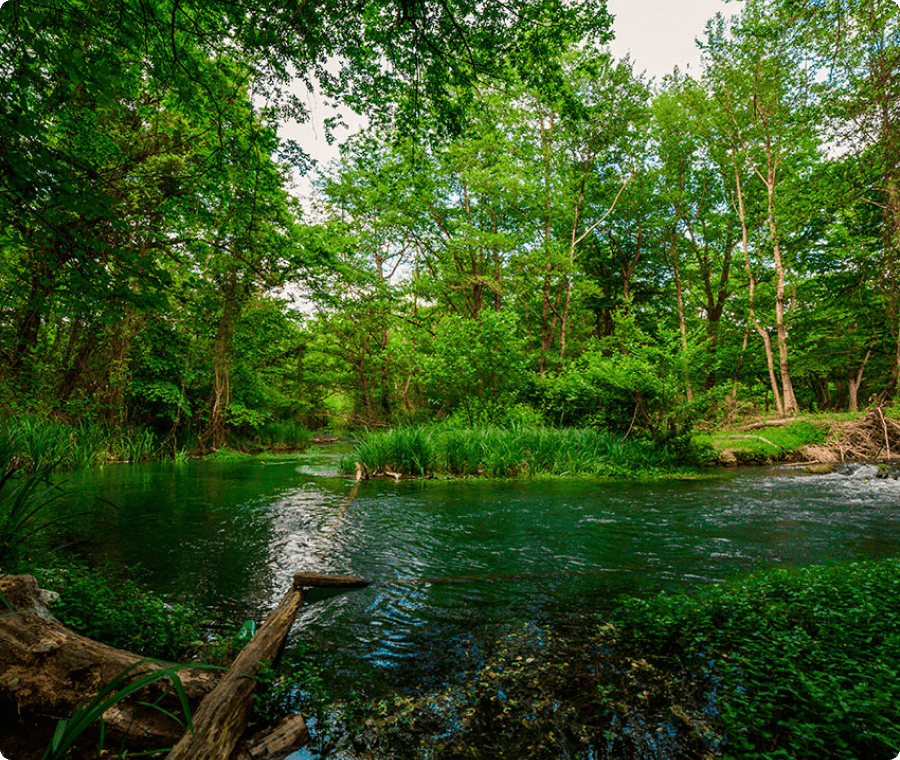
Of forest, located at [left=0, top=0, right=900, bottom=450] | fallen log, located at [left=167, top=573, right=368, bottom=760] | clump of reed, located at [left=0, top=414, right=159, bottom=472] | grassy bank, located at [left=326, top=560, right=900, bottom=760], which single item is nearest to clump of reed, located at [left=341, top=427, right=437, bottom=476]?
forest, located at [left=0, top=0, right=900, bottom=450]

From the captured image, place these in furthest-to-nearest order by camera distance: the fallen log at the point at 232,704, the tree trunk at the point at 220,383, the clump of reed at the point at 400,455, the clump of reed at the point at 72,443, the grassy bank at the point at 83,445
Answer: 1. the tree trunk at the point at 220,383
2. the clump of reed at the point at 400,455
3. the clump of reed at the point at 72,443
4. the grassy bank at the point at 83,445
5. the fallen log at the point at 232,704

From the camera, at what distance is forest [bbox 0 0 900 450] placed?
341cm

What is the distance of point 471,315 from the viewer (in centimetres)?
1781

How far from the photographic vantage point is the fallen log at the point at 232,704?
56.7 inches

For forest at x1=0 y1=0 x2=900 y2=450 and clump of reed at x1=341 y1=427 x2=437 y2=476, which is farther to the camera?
clump of reed at x1=341 y1=427 x2=437 y2=476

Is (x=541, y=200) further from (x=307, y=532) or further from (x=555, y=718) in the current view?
(x=555, y=718)

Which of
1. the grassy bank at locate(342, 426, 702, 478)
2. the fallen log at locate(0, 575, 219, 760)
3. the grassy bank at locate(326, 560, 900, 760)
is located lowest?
the grassy bank at locate(326, 560, 900, 760)

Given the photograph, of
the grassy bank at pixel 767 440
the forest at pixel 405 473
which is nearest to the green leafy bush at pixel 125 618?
the forest at pixel 405 473

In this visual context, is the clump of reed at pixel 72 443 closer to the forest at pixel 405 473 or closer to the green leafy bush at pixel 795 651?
the forest at pixel 405 473

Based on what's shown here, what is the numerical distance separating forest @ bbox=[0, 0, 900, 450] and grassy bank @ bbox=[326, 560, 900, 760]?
10.9 feet

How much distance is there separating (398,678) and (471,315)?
16.2 meters

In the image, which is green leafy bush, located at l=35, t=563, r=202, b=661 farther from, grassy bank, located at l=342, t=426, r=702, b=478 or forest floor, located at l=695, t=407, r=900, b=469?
forest floor, located at l=695, t=407, r=900, b=469

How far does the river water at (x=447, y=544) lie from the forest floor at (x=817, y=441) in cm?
320

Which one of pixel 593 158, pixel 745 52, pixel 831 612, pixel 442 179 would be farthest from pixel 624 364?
pixel 745 52
